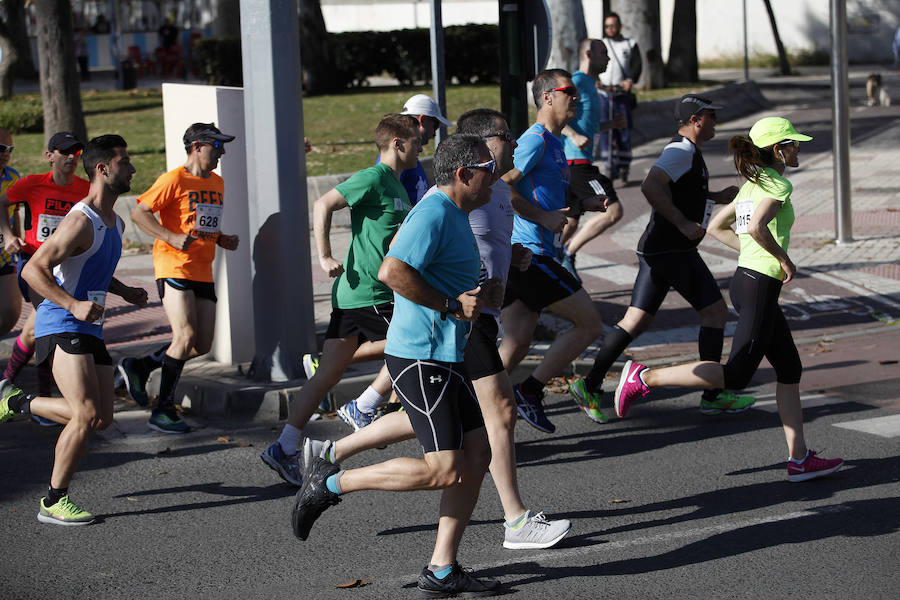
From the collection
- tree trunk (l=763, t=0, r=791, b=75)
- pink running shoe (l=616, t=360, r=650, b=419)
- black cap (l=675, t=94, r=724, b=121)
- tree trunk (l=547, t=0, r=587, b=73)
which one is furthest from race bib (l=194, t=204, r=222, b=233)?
tree trunk (l=763, t=0, r=791, b=75)

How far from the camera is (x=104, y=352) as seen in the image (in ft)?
20.0

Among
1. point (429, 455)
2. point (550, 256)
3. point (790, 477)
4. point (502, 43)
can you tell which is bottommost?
point (790, 477)

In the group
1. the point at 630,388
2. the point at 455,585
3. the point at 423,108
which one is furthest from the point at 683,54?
the point at 455,585

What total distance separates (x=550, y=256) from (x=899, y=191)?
9.90 metres

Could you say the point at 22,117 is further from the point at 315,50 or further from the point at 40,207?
the point at 40,207

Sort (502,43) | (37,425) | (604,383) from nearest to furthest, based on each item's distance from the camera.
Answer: (37,425), (604,383), (502,43)

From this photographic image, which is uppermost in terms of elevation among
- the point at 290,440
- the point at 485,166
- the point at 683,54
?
the point at 683,54

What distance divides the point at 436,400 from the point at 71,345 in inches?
80.8

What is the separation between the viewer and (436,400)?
489 centimetres

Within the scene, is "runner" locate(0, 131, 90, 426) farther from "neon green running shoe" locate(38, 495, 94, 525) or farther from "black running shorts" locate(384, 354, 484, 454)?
"black running shorts" locate(384, 354, 484, 454)

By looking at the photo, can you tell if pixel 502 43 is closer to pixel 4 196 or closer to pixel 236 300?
pixel 236 300

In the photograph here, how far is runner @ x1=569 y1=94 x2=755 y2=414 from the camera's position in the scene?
7383 millimetres

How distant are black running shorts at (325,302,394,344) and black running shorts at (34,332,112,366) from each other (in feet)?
4.24

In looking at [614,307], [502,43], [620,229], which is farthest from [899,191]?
[502,43]
